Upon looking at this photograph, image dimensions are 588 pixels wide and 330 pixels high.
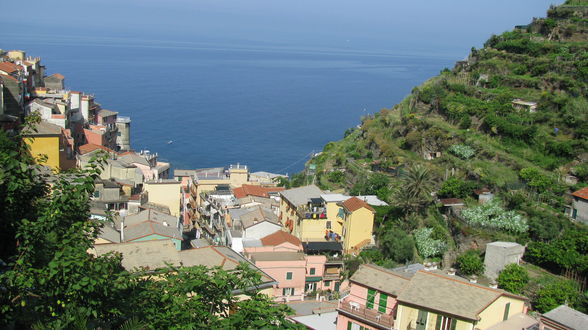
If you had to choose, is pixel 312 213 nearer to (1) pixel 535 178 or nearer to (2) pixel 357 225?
(2) pixel 357 225

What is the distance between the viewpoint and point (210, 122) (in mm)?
80625

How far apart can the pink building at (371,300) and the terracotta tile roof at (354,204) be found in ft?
29.7

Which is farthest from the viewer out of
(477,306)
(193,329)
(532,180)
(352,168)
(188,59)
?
(188,59)

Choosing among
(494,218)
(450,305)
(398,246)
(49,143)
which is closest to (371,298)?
(450,305)

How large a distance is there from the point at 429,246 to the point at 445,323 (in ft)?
29.2

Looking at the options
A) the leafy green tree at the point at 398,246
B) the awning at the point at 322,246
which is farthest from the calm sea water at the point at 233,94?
the leafy green tree at the point at 398,246

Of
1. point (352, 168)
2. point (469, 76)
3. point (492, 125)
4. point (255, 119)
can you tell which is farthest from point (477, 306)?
point (255, 119)

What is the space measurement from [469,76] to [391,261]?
60.8 ft

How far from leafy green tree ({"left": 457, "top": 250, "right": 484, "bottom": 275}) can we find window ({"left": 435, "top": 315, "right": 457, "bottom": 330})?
6633mm

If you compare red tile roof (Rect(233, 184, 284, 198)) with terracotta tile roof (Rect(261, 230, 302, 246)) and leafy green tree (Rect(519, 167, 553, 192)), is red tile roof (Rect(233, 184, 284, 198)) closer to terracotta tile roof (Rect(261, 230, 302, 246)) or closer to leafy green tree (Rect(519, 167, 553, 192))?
terracotta tile roof (Rect(261, 230, 302, 246))

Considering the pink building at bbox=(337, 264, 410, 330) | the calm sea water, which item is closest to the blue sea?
the calm sea water

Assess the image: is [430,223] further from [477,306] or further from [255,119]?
[255,119]

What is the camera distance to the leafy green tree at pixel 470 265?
20484 mm

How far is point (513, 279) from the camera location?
19.2 metres
